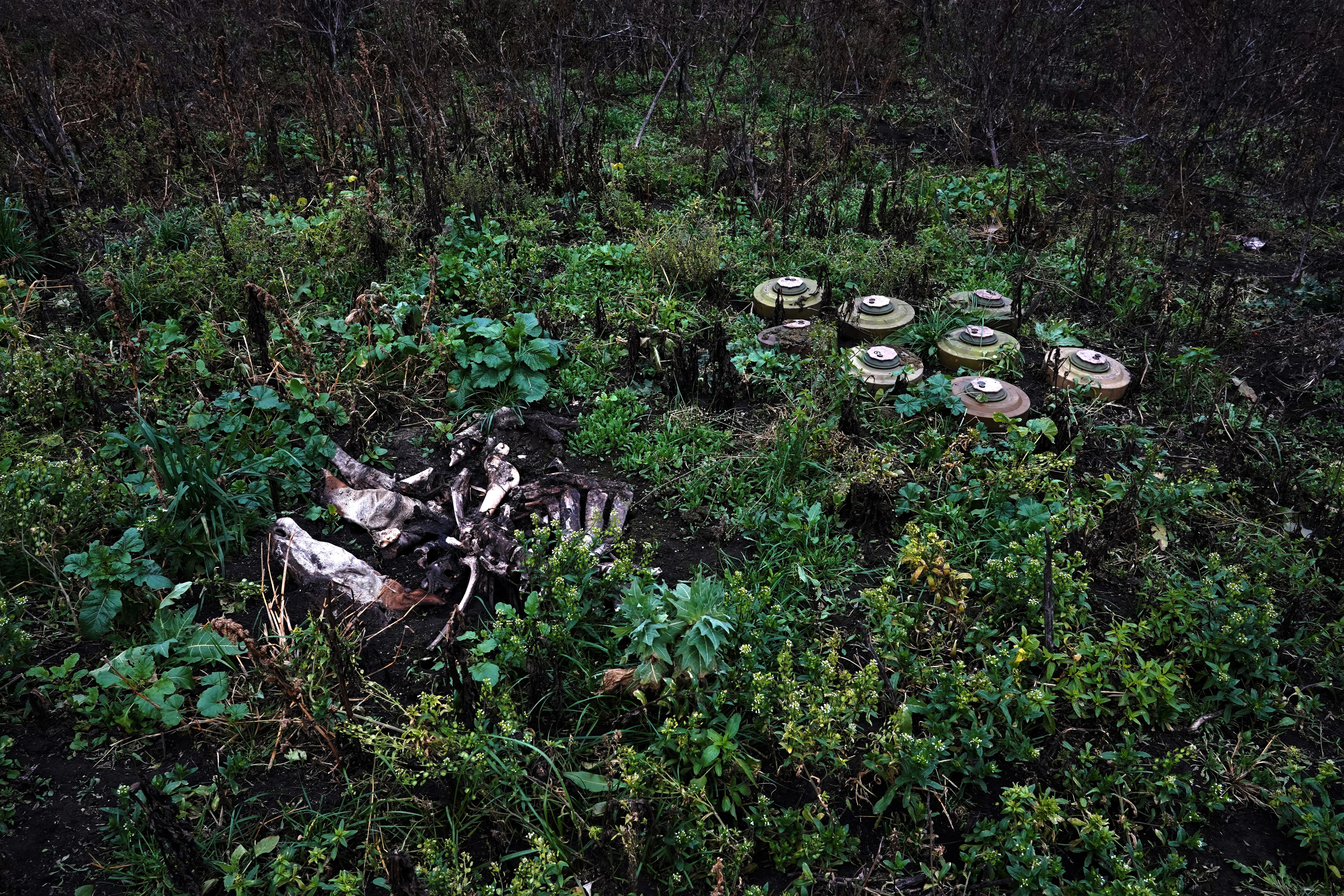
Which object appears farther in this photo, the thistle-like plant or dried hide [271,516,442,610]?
dried hide [271,516,442,610]

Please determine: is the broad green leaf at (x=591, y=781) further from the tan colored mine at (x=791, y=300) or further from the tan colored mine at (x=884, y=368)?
the tan colored mine at (x=791, y=300)

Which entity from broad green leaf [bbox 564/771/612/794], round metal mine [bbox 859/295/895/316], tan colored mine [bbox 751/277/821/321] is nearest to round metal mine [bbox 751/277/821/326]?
tan colored mine [bbox 751/277/821/321]

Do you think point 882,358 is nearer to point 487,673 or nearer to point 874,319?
point 874,319

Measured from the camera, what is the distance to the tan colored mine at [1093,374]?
463 centimetres

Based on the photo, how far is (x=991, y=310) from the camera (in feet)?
17.2

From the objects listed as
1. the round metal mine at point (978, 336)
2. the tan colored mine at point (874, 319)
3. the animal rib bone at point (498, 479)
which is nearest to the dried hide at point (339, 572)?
the animal rib bone at point (498, 479)

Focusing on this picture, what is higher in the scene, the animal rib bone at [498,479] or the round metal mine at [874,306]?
the round metal mine at [874,306]

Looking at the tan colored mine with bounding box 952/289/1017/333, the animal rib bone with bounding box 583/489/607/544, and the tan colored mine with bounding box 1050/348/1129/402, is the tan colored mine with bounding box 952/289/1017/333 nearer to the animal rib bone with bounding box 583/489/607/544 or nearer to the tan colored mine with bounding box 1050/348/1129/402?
the tan colored mine with bounding box 1050/348/1129/402

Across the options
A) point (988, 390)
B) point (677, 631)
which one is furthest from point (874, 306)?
point (677, 631)

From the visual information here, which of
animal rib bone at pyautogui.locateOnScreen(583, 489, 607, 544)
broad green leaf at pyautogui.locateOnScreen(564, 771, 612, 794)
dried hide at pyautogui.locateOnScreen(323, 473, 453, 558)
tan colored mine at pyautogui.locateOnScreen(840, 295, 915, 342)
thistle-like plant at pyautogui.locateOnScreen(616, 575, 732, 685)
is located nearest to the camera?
broad green leaf at pyautogui.locateOnScreen(564, 771, 612, 794)

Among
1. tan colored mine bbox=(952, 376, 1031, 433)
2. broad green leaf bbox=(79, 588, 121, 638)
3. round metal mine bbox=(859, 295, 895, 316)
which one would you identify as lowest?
tan colored mine bbox=(952, 376, 1031, 433)

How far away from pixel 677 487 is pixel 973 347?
2.11 metres

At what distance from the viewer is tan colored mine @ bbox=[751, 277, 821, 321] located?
5.32 metres

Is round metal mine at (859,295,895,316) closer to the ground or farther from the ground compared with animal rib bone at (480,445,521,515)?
farther from the ground
